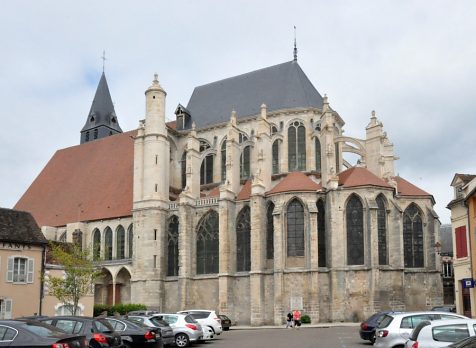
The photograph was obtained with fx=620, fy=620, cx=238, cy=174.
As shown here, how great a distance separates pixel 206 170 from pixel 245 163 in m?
3.96

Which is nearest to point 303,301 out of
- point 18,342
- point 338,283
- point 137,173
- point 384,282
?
point 338,283

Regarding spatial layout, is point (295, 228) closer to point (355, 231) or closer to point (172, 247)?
point (355, 231)

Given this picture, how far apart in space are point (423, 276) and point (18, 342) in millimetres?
33973

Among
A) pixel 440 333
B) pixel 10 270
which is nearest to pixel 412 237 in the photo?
pixel 10 270

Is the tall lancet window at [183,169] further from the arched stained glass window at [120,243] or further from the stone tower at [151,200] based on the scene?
the arched stained glass window at [120,243]

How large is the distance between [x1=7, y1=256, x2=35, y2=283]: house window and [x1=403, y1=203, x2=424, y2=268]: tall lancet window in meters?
24.1

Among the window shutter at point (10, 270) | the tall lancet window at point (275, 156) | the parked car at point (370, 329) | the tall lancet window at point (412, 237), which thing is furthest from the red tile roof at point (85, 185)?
the parked car at point (370, 329)

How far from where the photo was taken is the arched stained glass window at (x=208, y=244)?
1695 inches

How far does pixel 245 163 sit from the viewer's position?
158ft

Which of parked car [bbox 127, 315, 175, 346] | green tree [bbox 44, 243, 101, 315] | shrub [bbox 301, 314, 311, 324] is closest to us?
parked car [bbox 127, 315, 175, 346]

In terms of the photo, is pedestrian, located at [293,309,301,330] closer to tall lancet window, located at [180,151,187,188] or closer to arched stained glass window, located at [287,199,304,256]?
arched stained glass window, located at [287,199,304,256]

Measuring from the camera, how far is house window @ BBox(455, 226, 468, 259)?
2866cm

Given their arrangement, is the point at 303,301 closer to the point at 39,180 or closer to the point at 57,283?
the point at 57,283

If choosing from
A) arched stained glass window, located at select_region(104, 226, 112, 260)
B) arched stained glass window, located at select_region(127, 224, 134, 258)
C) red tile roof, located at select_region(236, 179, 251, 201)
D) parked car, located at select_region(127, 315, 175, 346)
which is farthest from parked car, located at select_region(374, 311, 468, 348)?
arched stained glass window, located at select_region(104, 226, 112, 260)
